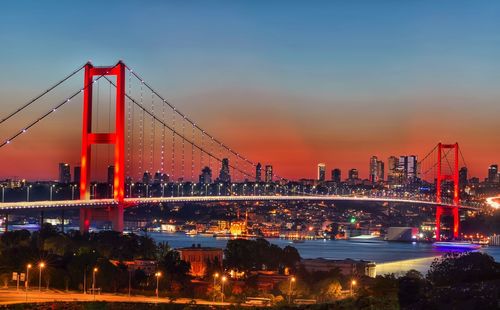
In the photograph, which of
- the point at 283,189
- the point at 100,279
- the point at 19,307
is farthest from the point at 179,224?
the point at 19,307

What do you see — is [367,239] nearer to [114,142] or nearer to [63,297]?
[114,142]

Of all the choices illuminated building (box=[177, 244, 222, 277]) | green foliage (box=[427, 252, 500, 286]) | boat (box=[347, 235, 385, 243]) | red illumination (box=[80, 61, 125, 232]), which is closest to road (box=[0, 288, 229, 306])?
green foliage (box=[427, 252, 500, 286])

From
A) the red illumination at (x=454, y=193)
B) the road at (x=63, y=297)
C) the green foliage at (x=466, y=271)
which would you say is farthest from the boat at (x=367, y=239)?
the road at (x=63, y=297)

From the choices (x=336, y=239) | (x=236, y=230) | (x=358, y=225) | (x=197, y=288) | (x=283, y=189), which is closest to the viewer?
(x=197, y=288)

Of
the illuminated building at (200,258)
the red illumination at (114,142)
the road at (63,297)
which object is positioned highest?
the red illumination at (114,142)

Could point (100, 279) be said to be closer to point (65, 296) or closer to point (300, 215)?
point (65, 296)

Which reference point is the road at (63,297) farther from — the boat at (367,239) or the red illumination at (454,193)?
the boat at (367,239)
